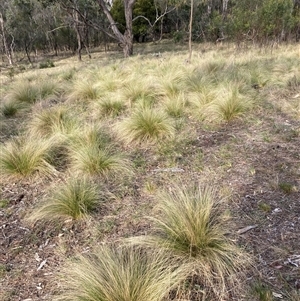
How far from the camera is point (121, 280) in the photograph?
1697 mm

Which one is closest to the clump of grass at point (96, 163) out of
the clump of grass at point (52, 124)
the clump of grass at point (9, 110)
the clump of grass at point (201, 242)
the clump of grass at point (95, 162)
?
the clump of grass at point (95, 162)

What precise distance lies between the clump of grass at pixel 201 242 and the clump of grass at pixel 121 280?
0.18 meters

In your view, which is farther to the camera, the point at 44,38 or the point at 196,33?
the point at 44,38

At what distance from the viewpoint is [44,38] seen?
3525 centimetres

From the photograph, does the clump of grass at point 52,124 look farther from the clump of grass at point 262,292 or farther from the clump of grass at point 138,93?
the clump of grass at point 262,292

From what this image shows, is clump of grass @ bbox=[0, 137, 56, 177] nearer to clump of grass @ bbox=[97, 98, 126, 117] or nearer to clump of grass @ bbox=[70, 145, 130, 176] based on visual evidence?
clump of grass @ bbox=[70, 145, 130, 176]

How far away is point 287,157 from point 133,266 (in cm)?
249

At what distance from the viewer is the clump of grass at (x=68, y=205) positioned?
2658mm

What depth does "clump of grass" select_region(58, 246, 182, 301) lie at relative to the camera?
5.45 ft

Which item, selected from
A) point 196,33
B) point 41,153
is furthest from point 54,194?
point 196,33

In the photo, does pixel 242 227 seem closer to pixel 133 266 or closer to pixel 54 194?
pixel 133 266

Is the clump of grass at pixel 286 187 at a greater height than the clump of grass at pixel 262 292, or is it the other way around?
the clump of grass at pixel 262 292

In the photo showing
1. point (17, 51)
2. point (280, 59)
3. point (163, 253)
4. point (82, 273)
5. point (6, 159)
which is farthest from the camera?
point (17, 51)

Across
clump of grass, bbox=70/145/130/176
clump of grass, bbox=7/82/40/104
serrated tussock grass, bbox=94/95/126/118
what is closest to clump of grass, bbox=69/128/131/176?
clump of grass, bbox=70/145/130/176
